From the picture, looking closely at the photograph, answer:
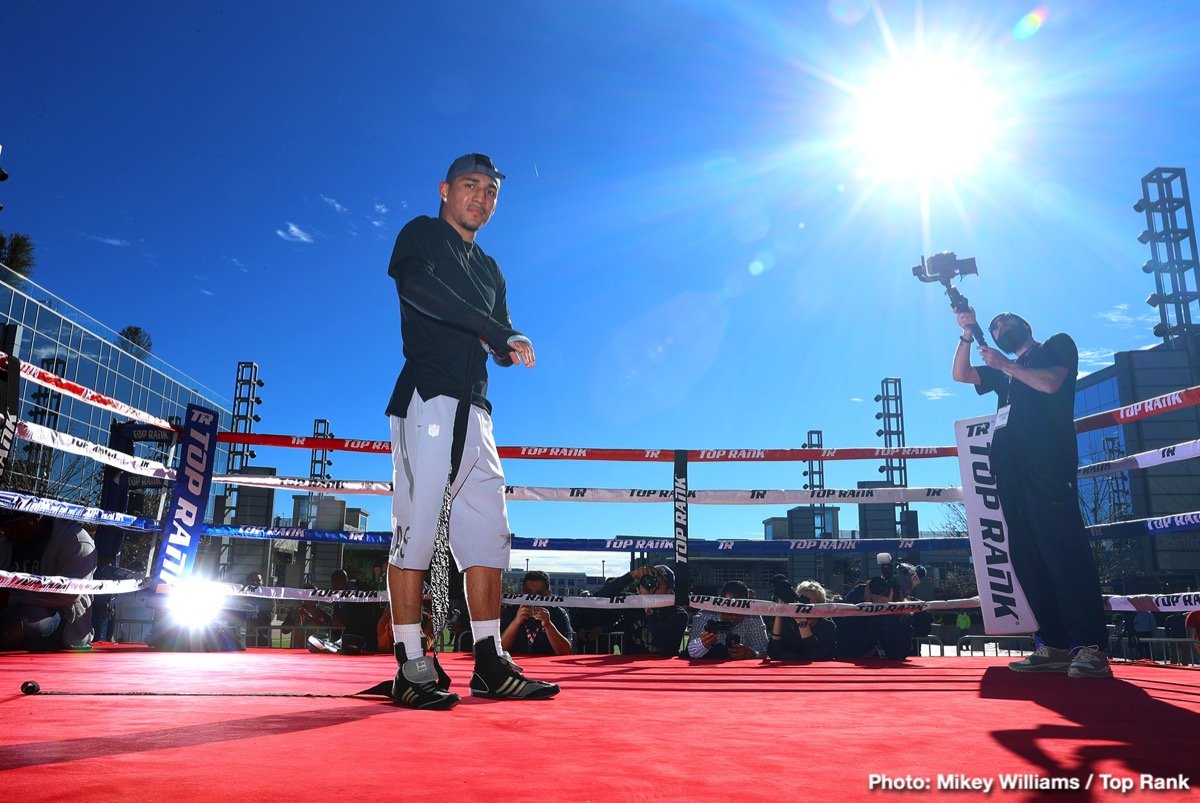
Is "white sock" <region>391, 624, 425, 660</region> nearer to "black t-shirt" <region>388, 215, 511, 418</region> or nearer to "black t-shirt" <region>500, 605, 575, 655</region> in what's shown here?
"black t-shirt" <region>388, 215, 511, 418</region>

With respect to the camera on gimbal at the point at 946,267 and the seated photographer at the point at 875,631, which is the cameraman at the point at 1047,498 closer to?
the camera on gimbal at the point at 946,267

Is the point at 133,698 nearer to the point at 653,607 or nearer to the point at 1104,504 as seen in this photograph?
the point at 653,607

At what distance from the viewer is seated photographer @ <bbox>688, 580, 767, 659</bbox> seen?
18.9 ft

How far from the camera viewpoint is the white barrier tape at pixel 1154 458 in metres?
4.38

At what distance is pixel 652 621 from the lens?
5988 millimetres

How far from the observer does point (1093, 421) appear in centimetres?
476

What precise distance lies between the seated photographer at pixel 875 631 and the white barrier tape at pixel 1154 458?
1764 millimetres

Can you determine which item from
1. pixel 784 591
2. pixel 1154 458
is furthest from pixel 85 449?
pixel 1154 458

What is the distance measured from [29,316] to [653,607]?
1315 inches

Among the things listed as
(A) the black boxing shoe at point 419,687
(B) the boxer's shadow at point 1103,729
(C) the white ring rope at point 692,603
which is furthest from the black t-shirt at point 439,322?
(C) the white ring rope at point 692,603

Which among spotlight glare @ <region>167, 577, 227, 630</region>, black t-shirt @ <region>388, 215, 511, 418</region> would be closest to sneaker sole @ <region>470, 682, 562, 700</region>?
black t-shirt @ <region>388, 215, 511, 418</region>

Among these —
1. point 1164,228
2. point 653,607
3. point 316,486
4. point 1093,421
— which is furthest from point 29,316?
point 1164,228

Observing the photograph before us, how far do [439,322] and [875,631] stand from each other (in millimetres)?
4779

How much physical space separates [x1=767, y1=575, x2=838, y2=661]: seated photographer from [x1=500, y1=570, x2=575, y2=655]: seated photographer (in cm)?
164
